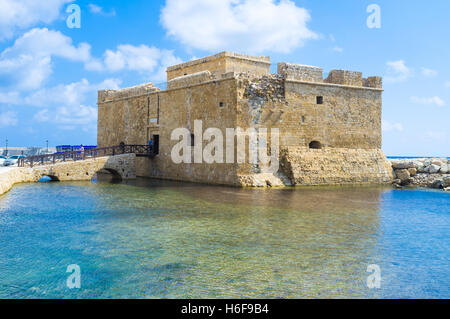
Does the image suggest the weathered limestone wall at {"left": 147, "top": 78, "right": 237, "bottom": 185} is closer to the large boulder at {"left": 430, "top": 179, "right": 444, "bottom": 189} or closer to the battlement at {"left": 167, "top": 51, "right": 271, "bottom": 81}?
the battlement at {"left": 167, "top": 51, "right": 271, "bottom": 81}

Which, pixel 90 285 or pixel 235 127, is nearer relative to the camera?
pixel 90 285

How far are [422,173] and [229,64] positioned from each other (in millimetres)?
11052

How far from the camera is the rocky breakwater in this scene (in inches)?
686

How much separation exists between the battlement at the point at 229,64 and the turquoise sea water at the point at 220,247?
8.41 metres

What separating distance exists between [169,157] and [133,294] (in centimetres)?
1447

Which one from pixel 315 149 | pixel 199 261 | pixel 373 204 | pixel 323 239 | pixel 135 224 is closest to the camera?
pixel 199 261

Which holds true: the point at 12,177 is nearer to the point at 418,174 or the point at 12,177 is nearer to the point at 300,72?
the point at 300,72

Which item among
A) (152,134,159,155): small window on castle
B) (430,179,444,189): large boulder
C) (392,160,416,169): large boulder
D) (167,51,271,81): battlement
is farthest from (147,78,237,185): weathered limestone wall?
(430,179,444,189): large boulder

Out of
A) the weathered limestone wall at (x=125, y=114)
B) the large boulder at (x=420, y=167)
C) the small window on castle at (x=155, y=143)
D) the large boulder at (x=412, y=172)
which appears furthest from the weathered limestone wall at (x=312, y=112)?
the weathered limestone wall at (x=125, y=114)

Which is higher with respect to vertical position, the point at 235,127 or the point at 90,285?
the point at 235,127

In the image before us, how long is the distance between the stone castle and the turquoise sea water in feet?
15.0

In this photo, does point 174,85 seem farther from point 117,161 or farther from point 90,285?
point 90,285
